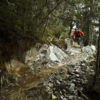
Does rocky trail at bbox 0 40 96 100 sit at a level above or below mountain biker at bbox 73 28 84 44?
below

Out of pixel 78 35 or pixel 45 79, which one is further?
pixel 78 35

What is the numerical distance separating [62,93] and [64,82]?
102 cm

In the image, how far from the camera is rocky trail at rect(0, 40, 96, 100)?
17.5 ft

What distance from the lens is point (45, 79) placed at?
21.8 ft

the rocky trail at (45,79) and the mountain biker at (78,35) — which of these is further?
the mountain biker at (78,35)

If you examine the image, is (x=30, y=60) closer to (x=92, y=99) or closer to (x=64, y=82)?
(x=64, y=82)

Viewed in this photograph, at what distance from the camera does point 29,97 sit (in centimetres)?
510

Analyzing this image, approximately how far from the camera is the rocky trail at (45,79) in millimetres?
5336

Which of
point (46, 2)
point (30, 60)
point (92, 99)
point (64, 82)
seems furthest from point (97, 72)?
point (46, 2)

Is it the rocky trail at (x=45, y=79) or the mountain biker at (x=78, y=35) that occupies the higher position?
the mountain biker at (x=78, y=35)

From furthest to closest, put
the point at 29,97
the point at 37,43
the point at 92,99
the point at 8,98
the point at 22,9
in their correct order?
the point at 37,43
the point at 22,9
the point at 92,99
the point at 29,97
the point at 8,98

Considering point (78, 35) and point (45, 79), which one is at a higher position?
point (78, 35)

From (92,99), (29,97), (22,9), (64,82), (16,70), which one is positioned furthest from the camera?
(64,82)

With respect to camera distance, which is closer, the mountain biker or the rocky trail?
the rocky trail
